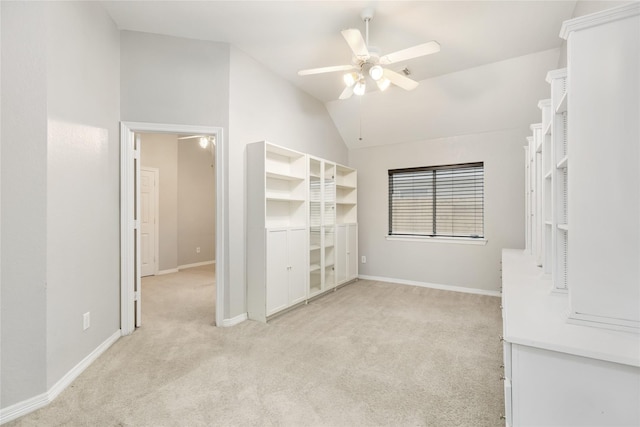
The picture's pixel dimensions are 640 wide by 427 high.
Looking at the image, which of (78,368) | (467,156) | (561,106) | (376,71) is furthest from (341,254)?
(561,106)

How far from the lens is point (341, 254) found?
4.62 m

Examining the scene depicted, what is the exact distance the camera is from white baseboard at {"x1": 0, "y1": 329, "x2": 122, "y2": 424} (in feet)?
5.60

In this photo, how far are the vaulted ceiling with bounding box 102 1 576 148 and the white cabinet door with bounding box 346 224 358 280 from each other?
223cm

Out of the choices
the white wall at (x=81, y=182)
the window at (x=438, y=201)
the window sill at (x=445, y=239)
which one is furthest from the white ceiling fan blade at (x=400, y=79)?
the window sill at (x=445, y=239)

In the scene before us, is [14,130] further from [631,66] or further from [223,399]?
[631,66]

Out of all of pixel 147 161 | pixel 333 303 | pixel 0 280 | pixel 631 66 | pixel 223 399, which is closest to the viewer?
pixel 631 66

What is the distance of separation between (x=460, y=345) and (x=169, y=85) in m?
3.53

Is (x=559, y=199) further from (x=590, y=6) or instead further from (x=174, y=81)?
(x=174, y=81)

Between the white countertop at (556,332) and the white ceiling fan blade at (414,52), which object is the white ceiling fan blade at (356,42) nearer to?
the white ceiling fan blade at (414,52)

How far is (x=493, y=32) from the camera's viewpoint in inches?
111

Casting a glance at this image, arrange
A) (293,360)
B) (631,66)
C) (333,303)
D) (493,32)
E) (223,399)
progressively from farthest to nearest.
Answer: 1. (333,303)
2. (493,32)
3. (293,360)
4. (223,399)
5. (631,66)

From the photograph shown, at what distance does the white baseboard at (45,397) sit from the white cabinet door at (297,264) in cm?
188

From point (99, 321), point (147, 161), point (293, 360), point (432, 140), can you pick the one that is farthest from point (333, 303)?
point (147, 161)

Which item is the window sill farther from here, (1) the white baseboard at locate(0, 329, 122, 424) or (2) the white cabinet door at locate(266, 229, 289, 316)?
(1) the white baseboard at locate(0, 329, 122, 424)
